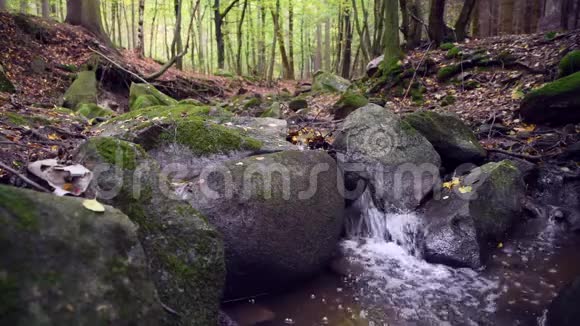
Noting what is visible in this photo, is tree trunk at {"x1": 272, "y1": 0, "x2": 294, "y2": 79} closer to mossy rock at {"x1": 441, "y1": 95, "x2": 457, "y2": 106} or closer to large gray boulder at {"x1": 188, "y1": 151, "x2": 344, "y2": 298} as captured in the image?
mossy rock at {"x1": 441, "y1": 95, "x2": 457, "y2": 106}

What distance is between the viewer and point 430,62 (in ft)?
34.2

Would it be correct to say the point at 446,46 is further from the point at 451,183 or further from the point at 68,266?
the point at 68,266

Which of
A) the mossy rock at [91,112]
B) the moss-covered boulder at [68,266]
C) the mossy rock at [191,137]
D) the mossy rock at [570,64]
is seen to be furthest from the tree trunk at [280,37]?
the moss-covered boulder at [68,266]

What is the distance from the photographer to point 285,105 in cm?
1140

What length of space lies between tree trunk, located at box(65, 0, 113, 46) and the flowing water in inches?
481

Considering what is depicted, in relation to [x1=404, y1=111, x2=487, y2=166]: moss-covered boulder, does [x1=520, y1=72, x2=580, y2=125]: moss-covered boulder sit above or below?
above

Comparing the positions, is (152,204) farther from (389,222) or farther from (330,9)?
(330,9)

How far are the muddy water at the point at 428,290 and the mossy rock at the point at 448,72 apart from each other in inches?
225

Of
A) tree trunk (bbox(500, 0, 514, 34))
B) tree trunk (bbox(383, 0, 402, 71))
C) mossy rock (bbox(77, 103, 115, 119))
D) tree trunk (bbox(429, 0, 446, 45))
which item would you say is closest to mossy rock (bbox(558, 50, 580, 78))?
tree trunk (bbox(383, 0, 402, 71))

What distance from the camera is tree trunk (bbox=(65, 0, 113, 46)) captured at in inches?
512

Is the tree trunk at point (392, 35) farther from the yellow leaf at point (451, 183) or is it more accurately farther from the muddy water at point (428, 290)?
the muddy water at point (428, 290)

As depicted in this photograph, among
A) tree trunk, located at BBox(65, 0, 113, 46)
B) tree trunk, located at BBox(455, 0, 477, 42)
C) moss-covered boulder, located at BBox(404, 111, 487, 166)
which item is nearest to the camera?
moss-covered boulder, located at BBox(404, 111, 487, 166)

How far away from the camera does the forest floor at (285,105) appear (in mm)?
4988

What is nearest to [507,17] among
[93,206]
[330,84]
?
[330,84]
